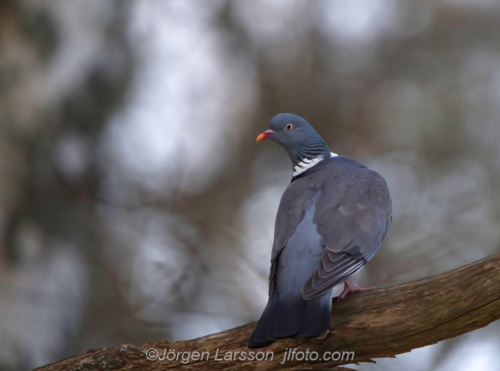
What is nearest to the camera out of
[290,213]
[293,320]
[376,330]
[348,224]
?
[293,320]

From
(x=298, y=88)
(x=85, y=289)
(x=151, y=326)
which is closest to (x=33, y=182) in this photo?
(x=85, y=289)

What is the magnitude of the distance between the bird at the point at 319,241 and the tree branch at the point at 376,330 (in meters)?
0.16

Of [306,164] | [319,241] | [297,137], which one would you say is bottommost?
[319,241]

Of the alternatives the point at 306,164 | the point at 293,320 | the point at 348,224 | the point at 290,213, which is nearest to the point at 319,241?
the point at 348,224

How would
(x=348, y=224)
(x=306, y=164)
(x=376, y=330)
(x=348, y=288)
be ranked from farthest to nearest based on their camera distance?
1. (x=306, y=164)
2. (x=348, y=224)
3. (x=348, y=288)
4. (x=376, y=330)

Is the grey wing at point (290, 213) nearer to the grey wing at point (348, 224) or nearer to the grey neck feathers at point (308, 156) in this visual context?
the grey wing at point (348, 224)

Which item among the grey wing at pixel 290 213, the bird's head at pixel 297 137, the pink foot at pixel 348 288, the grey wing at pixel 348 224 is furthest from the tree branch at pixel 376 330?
the bird's head at pixel 297 137

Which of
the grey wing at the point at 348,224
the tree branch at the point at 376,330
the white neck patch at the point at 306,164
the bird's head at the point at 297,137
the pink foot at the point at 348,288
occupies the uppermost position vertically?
the bird's head at the point at 297,137

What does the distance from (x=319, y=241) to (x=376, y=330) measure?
2.01 feet

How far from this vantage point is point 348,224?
3.70m

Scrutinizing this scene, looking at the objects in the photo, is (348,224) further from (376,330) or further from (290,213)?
(376,330)

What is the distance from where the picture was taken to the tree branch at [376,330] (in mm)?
3125

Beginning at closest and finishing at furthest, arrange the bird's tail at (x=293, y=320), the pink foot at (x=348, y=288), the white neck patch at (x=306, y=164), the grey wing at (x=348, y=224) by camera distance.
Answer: the bird's tail at (x=293, y=320) → the grey wing at (x=348, y=224) → the pink foot at (x=348, y=288) → the white neck patch at (x=306, y=164)

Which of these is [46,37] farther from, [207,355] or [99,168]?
[207,355]
